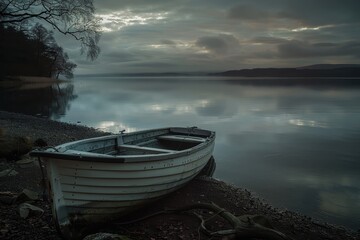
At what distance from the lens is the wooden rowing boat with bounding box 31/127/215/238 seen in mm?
5281

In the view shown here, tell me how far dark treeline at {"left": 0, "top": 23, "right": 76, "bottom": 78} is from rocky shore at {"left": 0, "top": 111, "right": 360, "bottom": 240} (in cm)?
6239

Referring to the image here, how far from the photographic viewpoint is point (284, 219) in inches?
306

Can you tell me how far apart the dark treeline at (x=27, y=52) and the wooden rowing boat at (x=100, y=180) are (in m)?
64.8

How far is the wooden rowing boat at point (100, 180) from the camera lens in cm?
528

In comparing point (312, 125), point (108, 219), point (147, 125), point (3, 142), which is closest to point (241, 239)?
point (108, 219)

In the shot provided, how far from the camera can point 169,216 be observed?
273 inches

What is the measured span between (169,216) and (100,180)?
2.15 metres

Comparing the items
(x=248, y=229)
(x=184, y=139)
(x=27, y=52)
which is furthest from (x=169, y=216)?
(x=27, y=52)

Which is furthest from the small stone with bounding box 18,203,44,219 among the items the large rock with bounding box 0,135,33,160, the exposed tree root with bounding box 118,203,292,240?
the large rock with bounding box 0,135,33,160

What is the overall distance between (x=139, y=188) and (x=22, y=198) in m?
2.62

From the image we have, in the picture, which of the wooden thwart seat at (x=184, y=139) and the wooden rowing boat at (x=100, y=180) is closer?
the wooden rowing boat at (x=100, y=180)

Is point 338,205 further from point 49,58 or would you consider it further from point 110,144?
point 49,58

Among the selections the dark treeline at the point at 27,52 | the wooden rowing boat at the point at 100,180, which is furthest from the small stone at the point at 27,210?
Result: the dark treeline at the point at 27,52

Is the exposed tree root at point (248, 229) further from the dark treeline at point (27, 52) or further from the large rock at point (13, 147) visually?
the dark treeline at point (27, 52)
